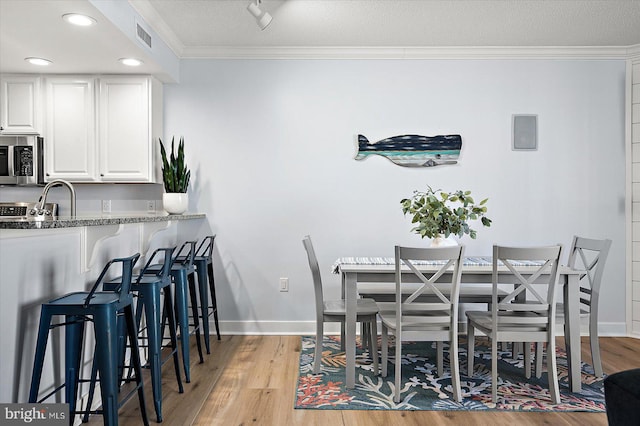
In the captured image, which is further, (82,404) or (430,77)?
(430,77)

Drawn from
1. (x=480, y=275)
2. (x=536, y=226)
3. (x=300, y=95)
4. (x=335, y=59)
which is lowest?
(x=480, y=275)

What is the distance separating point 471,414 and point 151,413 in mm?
1780

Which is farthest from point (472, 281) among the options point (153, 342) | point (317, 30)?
point (317, 30)

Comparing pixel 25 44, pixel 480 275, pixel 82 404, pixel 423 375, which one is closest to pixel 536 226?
pixel 480 275

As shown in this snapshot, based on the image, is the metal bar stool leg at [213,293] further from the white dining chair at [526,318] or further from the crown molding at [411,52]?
the white dining chair at [526,318]

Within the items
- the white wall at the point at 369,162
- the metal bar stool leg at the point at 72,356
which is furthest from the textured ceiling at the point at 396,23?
the metal bar stool leg at the point at 72,356

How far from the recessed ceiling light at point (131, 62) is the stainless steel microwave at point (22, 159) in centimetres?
106

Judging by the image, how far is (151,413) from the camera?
2539 mm

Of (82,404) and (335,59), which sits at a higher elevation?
(335,59)

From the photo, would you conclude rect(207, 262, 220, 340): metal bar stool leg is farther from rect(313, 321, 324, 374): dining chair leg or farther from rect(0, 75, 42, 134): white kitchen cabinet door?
rect(0, 75, 42, 134): white kitchen cabinet door

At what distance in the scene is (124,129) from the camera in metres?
4.01

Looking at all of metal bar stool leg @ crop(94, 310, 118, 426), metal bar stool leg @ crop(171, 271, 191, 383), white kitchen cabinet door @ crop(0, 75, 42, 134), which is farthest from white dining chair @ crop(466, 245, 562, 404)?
white kitchen cabinet door @ crop(0, 75, 42, 134)

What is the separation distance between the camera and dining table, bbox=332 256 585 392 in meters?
2.88

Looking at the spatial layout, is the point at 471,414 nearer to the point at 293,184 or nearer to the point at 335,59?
the point at 293,184
